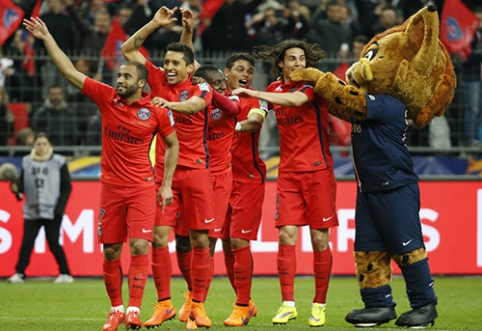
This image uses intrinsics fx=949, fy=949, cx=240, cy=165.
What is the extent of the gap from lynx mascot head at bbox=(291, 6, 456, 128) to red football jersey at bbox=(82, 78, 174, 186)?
1.23m

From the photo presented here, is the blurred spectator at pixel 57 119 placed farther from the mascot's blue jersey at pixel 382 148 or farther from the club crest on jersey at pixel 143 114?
the mascot's blue jersey at pixel 382 148

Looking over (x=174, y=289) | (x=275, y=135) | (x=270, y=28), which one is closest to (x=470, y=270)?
(x=275, y=135)

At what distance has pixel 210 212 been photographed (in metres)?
7.88

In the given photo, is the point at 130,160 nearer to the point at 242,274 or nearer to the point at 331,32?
the point at 242,274

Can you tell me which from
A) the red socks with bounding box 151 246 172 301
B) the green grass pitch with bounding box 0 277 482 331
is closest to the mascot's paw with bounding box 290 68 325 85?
the red socks with bounding box 151 246 172 301

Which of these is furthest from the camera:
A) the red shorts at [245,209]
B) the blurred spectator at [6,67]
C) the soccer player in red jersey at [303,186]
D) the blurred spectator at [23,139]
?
the blurred spectator at [23,139]

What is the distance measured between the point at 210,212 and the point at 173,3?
794 centimetres

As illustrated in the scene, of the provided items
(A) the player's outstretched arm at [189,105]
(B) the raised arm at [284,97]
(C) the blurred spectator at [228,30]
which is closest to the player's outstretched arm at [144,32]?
(A) the player's outstretched arm at [189,105]

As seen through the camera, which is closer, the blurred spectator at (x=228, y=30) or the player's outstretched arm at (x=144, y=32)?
the player's outstretched arm at (x=144, y=32)

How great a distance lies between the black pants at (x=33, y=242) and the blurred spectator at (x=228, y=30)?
4.03m

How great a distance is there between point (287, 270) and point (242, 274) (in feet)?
1.49

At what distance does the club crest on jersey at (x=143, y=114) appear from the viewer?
24.6 feet

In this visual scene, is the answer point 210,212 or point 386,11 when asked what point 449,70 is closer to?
point 210,212

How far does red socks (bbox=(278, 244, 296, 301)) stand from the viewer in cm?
807
